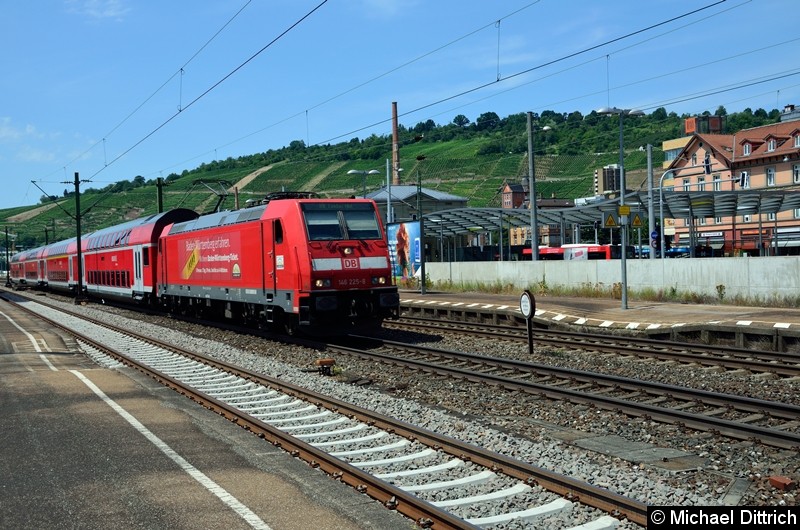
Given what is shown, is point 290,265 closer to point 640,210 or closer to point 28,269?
point 640,210

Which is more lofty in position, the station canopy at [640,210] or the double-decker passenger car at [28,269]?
the station canopy at [640,210]

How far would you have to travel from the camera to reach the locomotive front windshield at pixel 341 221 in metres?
18.6

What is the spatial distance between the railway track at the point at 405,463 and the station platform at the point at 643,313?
11236mm

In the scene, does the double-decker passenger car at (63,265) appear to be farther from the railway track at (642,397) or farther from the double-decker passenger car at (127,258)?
the railway track at (642,397)

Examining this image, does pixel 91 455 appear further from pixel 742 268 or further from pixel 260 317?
pixel 742 268

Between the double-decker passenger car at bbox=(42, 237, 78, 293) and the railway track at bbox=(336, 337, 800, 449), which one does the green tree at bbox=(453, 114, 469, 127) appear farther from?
the railway track at bbox=(336, 337, 800, 449)

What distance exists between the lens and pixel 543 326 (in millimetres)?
23047

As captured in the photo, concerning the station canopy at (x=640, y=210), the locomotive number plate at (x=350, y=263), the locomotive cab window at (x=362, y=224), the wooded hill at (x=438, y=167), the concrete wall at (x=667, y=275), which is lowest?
the concrete wall at (x=667, y=275)

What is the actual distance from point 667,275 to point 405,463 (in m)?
22.0

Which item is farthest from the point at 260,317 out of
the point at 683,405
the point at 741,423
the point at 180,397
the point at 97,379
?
the point at 741,423

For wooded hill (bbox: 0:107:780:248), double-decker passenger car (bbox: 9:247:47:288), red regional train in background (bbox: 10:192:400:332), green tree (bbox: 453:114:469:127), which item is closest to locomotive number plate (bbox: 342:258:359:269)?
red regional train in background (bbox: 10:192:400:332)

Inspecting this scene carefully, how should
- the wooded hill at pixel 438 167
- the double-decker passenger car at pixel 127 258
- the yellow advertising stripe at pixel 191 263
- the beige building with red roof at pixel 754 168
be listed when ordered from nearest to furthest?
the yellow advertising stripe at pixel 191 263 < the double-decker passenger car at pixel 127 258 < the beige building with red roof at pixel 754 168 < the wooded hill at pixel 438 167

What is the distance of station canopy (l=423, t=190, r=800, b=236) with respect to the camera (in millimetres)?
34750

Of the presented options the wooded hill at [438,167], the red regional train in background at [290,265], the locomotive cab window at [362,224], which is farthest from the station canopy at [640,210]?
the wooded hill at [438,167]
